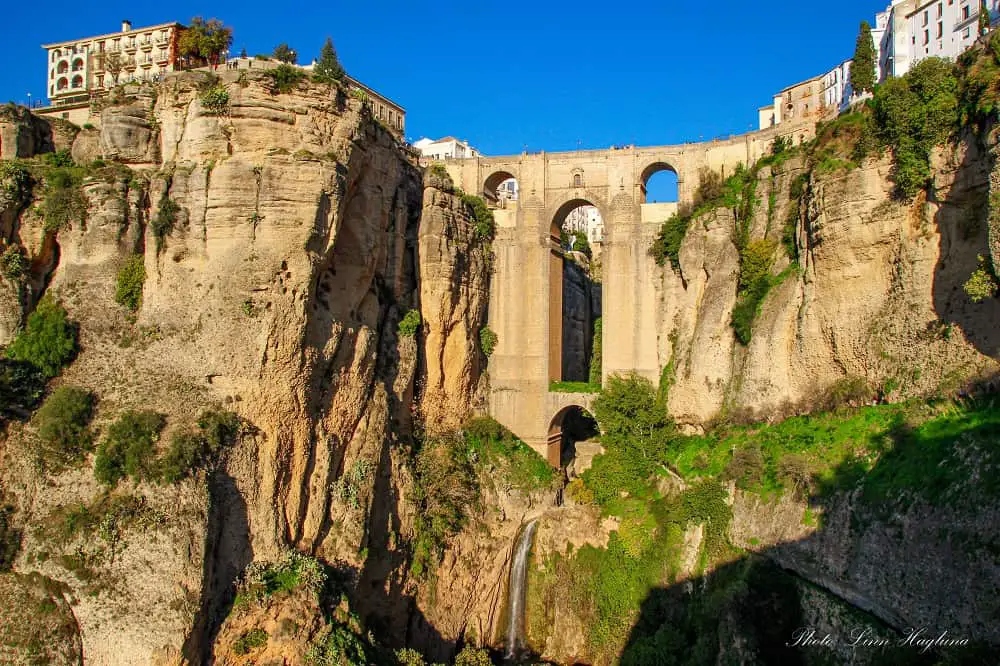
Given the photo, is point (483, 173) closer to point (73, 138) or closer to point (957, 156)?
point (73, 138)

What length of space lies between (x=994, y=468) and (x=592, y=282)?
30.4 m

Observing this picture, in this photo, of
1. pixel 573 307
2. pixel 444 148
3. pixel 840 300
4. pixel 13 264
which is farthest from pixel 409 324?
pixel 444 148

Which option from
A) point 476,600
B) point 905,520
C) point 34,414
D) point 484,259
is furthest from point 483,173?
point 905,520

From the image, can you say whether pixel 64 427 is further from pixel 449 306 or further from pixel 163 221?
pixel 449 306

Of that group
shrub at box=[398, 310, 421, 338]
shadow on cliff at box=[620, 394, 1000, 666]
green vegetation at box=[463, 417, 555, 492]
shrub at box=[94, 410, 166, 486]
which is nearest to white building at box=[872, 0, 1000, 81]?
shadow on cliff at box=[620, 394, 1000, 666]

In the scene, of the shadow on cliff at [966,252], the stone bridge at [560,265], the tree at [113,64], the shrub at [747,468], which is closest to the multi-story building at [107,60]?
the tree at [113,64]

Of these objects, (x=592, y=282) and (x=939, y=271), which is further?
(x=592, y=282)

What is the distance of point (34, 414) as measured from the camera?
18.6m

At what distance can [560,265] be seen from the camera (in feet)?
113

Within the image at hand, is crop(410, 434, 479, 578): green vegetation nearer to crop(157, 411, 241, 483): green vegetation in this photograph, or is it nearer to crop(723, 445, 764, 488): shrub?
crop(157, 411, 241, 483): green vegetation

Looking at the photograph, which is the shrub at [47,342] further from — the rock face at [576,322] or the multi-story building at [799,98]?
the multi-story building at [799,98]

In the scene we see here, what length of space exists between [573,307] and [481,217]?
32.3ft

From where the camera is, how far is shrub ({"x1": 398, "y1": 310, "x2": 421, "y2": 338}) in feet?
93.2

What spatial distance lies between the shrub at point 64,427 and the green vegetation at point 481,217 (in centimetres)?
1782
